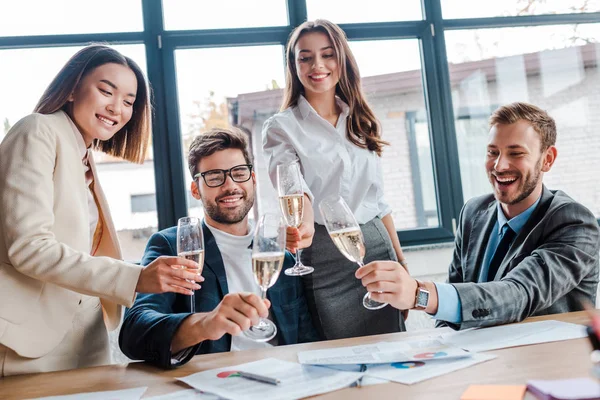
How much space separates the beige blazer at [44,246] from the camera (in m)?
1.41

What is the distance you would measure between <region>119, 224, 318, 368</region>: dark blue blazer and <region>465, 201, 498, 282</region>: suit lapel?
1.99 ft

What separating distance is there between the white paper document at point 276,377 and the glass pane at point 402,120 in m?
2.31

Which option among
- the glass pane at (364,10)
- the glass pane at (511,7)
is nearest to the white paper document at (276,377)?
the glass pane at (364,10)

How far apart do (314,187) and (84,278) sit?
41.7 inches

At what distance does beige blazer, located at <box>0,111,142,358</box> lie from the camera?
1413 millimetres

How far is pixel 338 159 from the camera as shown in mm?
2252


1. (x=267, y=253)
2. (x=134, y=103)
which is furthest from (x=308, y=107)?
(x=267, y=253)

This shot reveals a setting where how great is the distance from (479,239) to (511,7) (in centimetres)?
231

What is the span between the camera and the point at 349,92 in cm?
238

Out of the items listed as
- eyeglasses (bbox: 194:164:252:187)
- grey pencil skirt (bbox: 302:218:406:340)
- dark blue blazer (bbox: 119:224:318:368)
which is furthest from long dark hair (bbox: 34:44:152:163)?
grey pencil skirt (bbox: 302:218:406:340)

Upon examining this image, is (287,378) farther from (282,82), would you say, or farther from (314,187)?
(282,82)

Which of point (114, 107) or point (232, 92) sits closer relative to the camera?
point (114, 107)

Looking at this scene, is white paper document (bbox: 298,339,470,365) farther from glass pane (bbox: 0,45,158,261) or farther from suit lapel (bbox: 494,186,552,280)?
glass pane (bbox: 0,45,158,261)

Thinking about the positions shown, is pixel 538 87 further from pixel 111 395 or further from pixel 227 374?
pixel 111 395
